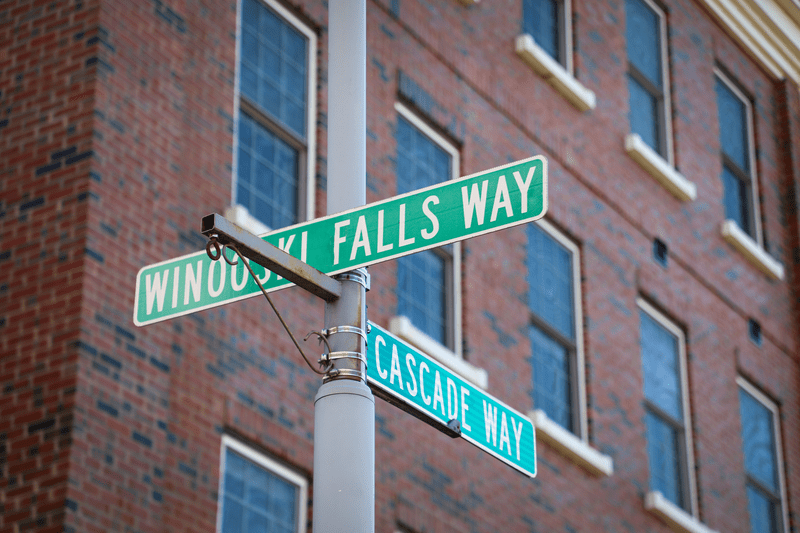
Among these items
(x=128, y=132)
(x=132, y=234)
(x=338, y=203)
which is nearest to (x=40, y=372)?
(x=132, y=234)

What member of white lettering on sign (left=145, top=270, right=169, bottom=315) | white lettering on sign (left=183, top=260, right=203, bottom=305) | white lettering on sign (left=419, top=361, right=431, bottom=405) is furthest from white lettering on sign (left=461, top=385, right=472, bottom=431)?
white lettering on sign (left=145, top=270, right=169, bottom=315)

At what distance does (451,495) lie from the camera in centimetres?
1236

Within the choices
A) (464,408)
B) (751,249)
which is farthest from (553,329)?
(464,408)

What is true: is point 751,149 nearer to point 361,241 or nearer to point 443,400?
point 443,400

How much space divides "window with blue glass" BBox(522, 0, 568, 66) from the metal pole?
30.6ft

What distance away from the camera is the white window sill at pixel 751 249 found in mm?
17844

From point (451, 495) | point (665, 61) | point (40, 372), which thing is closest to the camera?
point (40, 372)

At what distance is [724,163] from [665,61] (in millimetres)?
1814

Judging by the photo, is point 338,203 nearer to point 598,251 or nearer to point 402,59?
point 402,59

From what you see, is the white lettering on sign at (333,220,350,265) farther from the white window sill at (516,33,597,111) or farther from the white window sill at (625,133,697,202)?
the white window sill at (625,133,697,202)

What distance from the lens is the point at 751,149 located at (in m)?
19.8

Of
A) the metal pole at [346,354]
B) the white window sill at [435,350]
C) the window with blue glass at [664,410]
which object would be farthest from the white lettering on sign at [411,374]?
the window with blue glass at [664,410]

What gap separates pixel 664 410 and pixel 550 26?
4.47 m

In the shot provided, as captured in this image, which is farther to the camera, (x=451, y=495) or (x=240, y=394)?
(x=451, y=495)
